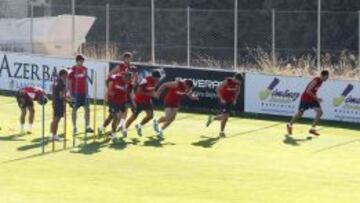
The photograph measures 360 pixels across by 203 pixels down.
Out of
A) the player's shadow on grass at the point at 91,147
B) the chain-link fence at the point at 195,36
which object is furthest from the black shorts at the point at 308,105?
the chain-link fence at the point at 195,36

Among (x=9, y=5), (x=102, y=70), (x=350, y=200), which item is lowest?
(x=350, y=200)

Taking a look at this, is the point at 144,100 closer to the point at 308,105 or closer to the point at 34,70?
the point at 308,105

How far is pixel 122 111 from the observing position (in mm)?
20938

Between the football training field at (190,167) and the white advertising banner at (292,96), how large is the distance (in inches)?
29.0

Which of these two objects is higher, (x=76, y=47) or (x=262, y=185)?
(x=76, y=47)

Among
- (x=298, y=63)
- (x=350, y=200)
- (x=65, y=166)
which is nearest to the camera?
(x=350, y=200)

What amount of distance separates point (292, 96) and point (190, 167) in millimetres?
8421

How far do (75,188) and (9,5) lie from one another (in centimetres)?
3139

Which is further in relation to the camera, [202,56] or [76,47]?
[202,56]

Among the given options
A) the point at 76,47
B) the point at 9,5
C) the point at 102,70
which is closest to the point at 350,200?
the point at 102,70

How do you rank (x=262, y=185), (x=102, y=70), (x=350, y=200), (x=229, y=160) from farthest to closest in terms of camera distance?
1. (x=102, y=70)
2. (x=229, y=160)
3. (x=262, y=185)
4. (x=350, y=200)

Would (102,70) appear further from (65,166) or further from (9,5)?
(9,5)

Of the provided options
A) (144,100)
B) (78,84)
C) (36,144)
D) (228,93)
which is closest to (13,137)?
(36,144)

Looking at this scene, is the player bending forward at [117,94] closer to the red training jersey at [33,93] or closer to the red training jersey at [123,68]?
the red training jersey at [123,68]
